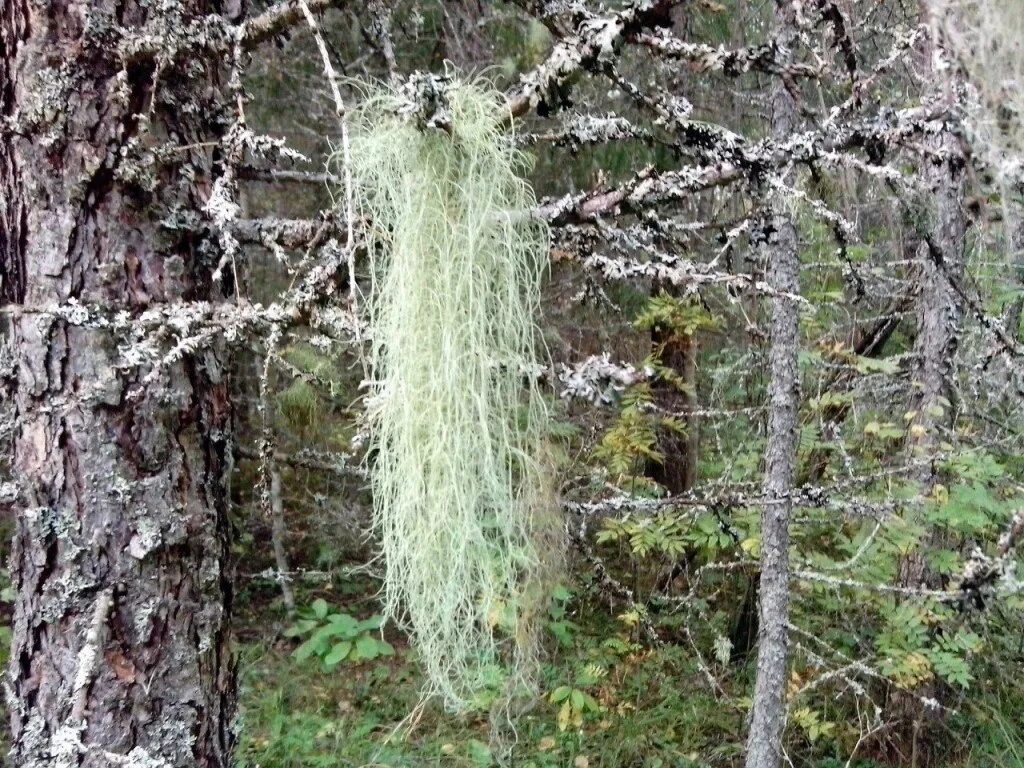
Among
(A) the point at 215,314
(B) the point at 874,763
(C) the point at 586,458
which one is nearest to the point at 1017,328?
(C) the point at 586,458

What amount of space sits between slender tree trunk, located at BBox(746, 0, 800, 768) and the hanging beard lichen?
136 centimetres

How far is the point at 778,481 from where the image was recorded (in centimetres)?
271

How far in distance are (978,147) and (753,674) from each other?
13.8 ft

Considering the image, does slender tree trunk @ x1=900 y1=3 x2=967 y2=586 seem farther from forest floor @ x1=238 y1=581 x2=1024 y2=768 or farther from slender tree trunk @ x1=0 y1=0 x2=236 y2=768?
A: slender tree trunk @ x1=0 y1=0 x2=236 y2=768

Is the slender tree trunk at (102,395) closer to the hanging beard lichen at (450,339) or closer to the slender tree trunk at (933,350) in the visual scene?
the hanging beard lichen at (450,339)

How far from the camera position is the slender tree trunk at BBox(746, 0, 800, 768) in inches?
103

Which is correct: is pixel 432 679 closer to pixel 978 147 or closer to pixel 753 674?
pixel 978 147

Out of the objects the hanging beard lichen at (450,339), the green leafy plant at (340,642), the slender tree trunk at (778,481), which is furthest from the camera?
the green leafy plant at (340,642)

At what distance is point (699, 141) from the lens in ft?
4.29

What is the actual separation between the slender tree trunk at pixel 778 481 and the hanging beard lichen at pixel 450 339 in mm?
1361

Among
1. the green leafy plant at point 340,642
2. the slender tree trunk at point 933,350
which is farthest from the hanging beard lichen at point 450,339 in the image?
the slender tree trunk at point 933,350

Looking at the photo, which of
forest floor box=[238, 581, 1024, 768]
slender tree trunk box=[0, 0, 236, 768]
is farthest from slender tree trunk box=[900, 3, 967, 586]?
slender tree trunk box=[0, 0, 236, 768]

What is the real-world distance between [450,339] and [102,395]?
69 centimetres

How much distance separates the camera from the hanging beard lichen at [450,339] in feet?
4.56
